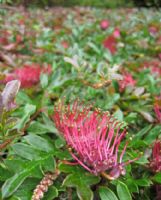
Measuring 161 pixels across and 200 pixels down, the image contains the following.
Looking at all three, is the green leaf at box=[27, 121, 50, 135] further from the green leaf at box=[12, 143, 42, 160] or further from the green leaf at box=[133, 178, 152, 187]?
the green leaf at box=[133, 178, 152, 187]

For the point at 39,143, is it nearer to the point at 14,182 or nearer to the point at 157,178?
the point at 14,182

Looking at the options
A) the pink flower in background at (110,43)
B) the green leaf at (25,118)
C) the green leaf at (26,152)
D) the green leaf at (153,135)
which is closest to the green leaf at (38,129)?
the green leaf at (25,118)

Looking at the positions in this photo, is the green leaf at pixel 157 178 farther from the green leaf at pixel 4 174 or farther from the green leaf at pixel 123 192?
the green leaf at pixel 4 174

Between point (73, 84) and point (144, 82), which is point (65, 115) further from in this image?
point (144, 82)

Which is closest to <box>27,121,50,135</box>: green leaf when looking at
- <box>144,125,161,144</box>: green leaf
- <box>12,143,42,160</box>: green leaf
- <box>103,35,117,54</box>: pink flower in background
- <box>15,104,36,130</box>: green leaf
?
<box>15,104,36,130</box>: green leaf

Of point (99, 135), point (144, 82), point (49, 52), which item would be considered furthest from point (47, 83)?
point (49, 52)
